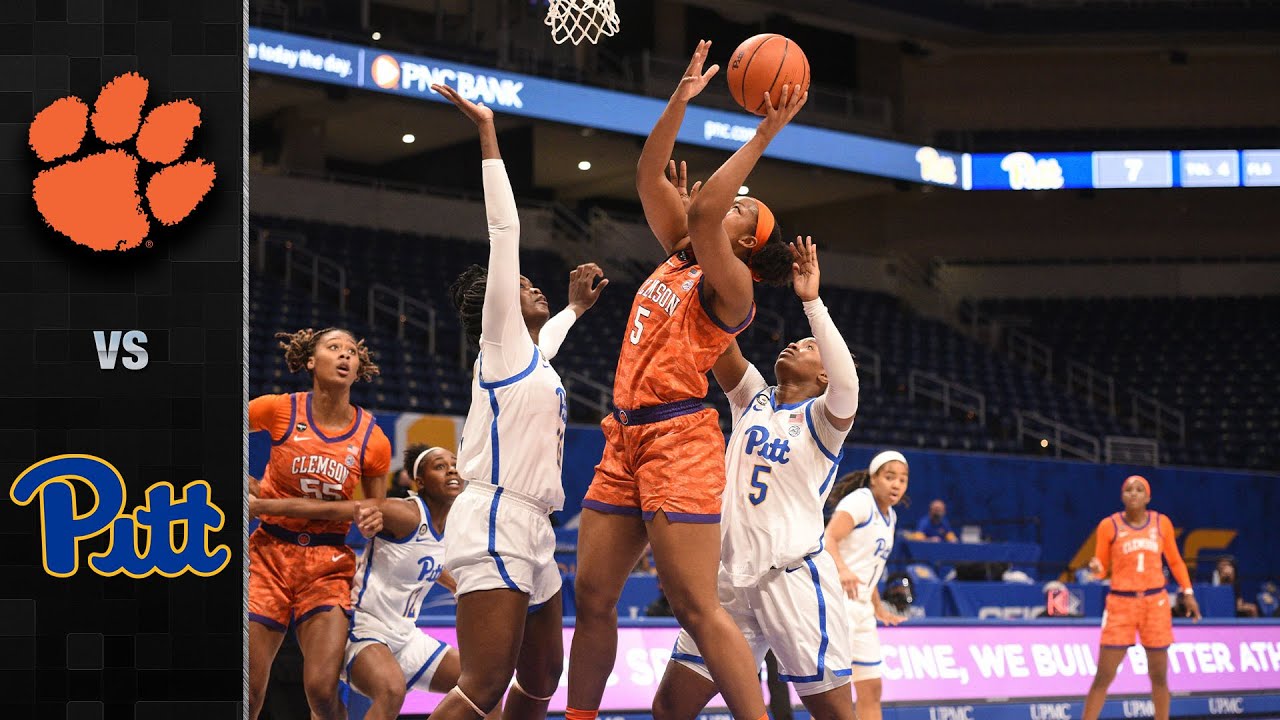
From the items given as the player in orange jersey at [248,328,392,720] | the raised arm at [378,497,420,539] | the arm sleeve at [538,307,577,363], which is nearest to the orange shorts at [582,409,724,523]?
the arm sleeve at [538,307,577,363]

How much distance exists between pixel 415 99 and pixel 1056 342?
41.3 ft

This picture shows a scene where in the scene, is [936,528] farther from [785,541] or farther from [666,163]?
[666,163]

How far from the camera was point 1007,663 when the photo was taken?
10.5 metres

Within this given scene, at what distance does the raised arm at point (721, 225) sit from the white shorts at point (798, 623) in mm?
1309

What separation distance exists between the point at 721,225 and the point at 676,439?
0.70 m

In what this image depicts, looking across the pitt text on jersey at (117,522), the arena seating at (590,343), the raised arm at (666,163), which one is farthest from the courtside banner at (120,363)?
the arena seating at (590,343)

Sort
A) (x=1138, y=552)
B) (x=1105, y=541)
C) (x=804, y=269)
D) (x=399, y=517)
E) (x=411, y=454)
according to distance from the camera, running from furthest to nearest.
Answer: (x=1105, y=541) → (x=1138, y=552) → (x=411, y=454) → (x=399, y=517) → (x=804, y=269)

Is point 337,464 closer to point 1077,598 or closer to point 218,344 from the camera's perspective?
point 218,344

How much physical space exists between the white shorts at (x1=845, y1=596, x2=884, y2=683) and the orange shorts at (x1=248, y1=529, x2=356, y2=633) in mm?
3047

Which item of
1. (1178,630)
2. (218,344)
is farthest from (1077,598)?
(218,344)

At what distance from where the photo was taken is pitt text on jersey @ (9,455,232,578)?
96.1 inches

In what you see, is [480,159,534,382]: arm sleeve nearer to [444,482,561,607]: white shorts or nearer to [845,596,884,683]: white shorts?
[444,482,561,607]: white shorts

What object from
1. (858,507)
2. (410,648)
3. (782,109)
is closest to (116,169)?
(782,109)

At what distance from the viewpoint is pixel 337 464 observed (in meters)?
5.66
